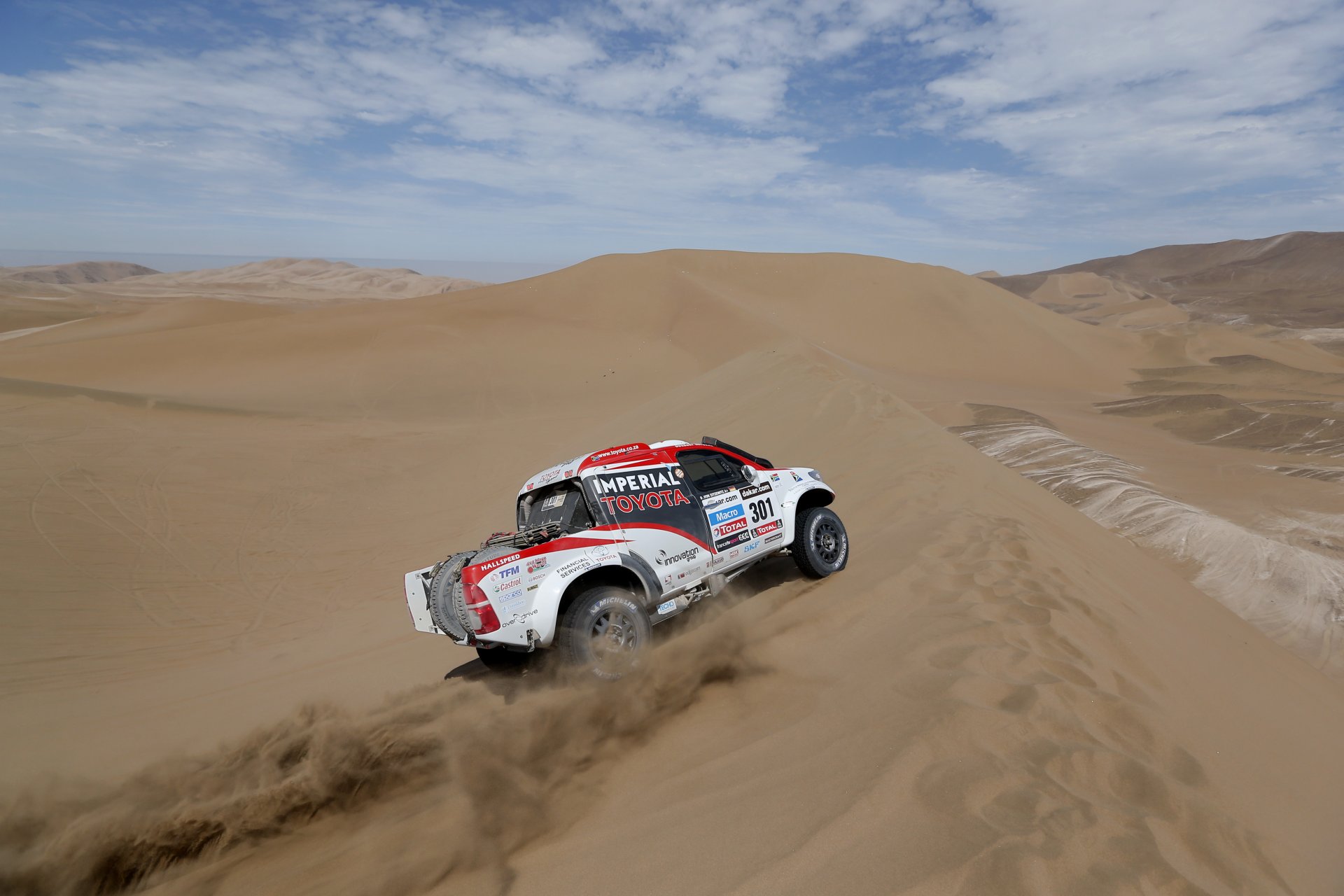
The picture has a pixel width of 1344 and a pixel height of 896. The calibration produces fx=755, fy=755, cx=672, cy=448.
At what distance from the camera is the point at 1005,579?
246 inches

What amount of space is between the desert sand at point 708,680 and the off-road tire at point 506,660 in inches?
11.2

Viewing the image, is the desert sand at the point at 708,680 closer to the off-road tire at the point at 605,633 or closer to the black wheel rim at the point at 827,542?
the off-road tire at the point at 605,633

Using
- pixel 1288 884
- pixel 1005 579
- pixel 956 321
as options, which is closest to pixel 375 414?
pixel 1005 579

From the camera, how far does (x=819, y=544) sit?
24.2 ft

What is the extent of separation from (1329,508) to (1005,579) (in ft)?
48.8

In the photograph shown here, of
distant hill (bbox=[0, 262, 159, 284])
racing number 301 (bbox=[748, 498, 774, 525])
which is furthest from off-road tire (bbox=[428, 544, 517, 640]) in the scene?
distant hill (bbox=[0, 262, 159, 284])

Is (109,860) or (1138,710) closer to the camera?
(109,860)

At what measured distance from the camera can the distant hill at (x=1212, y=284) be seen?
277 feet

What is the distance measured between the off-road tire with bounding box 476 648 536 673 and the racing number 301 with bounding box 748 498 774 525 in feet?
7.74

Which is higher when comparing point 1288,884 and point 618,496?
point 618,496

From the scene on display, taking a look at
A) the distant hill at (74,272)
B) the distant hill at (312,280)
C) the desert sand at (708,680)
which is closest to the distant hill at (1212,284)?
the desert sand at (708,680)

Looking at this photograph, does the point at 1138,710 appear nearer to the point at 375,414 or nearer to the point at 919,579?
the point at 919,579

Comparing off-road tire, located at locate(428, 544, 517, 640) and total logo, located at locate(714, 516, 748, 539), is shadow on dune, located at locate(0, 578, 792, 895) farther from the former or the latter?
total logo, located at locate(714, 516, 748, 539)

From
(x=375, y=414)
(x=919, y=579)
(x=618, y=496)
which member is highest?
(x=618, y=496)
